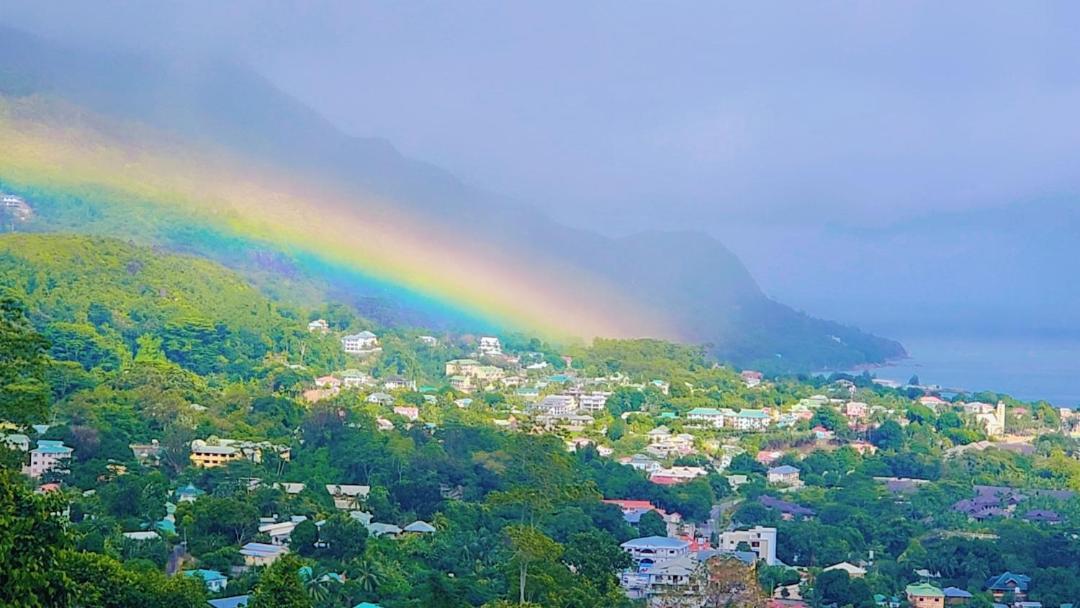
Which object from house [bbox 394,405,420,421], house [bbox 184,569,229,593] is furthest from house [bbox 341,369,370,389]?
house [bbox 184,569,229,593]

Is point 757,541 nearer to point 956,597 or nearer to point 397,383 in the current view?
point 956,597

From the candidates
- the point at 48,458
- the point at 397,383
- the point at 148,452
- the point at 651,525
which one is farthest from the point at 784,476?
the point at 48,458

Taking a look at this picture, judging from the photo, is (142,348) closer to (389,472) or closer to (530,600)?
(389,472)

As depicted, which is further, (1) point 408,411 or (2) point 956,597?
(1) point 408,411

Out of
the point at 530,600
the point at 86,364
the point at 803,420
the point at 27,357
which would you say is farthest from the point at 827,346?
the point at 27,357

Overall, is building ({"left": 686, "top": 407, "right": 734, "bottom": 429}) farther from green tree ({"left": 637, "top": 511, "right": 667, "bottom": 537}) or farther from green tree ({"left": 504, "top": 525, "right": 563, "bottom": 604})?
green tree ({"left": 504, "top": 525, "right": 563, "bottom": 604})

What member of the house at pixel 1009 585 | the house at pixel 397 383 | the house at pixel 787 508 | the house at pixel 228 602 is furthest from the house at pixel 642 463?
the house at pixel 228 602
